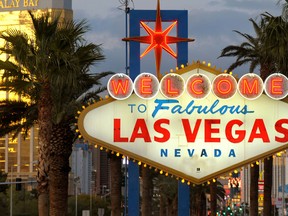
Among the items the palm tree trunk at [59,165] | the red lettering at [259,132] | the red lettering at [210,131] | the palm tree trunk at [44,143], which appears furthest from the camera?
the palm tree trunk at [59,165]

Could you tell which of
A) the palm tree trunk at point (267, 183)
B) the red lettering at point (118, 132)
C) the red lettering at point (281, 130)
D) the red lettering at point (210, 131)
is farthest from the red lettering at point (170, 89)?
the palm tree trunk at point (267, 183)

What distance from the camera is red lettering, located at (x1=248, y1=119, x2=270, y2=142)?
1230 inches

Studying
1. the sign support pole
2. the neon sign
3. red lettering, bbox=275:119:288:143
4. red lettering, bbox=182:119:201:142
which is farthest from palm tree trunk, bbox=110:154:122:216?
red lettering, bbox=275:119:288:143

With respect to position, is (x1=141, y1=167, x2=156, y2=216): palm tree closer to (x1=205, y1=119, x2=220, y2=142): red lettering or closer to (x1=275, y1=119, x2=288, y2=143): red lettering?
(x1=205, y1=119, x2=220, y2=142): red lettering

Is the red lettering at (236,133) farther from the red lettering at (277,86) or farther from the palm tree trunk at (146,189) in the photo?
the palm tree trunk at (146,189)

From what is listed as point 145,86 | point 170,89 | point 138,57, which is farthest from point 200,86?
point 138,57

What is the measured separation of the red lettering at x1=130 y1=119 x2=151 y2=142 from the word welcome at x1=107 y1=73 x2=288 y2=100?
918 mm

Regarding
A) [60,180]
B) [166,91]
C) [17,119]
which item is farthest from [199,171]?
[17,119]

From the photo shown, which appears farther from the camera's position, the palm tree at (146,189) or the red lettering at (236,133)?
the palm tree at (146,189)

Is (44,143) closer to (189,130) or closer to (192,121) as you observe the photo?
(189,130)

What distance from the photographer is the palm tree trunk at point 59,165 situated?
1436 inches

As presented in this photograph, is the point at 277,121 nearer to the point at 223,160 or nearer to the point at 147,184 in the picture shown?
the point at 223,160

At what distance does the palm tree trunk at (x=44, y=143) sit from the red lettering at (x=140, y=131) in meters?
3.10

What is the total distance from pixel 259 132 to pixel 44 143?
7.55 metres
